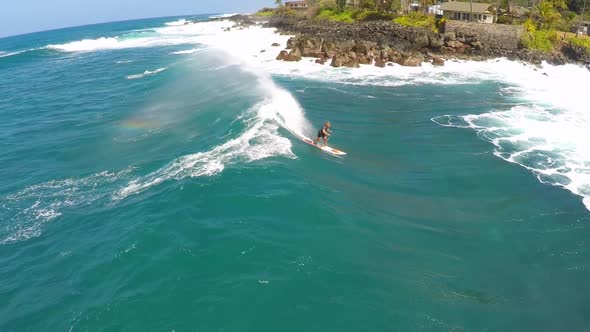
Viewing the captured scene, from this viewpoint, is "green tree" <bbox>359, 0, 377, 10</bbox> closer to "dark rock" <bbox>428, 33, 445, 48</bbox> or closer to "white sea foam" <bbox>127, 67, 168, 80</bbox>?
"dark rock" <bbox>428, 33, 445, 48</bbox>

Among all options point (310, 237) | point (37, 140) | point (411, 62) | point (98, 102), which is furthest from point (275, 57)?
point (310, 237)

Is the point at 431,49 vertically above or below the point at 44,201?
above

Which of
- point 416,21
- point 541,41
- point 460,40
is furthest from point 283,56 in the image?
point 541,41

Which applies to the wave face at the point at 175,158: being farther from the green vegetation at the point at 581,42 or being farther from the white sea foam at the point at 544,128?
the green vegetation at the point at 581,42

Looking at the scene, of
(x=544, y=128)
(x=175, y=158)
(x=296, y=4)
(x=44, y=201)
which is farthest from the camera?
(x=296, y=4)

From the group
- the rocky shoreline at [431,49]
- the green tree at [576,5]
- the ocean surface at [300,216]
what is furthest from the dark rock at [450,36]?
the green tree at [576,5]

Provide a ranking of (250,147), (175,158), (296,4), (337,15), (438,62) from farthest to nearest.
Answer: (296,4), (337,15), (438,62), (250,147), (175,158)

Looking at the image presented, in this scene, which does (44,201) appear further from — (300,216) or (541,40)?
(541,40)
